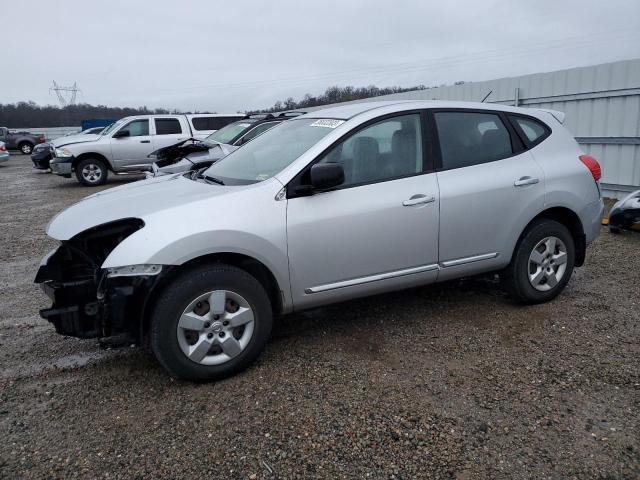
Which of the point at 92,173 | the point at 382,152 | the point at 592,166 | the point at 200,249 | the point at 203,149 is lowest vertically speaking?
the point at 92,173

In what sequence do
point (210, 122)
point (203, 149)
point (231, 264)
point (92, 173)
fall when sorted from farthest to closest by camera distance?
point (210, 122) < point (92, 173) < point (203, 149) < point (231, 264)

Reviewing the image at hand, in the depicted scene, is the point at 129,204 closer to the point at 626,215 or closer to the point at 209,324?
the point at 209,324

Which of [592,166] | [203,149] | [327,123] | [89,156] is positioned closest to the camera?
[327,123]

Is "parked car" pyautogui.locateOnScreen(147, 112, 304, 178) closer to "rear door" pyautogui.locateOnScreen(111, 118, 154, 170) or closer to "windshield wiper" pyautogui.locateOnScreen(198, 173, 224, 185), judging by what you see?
"rear door" pyautogui.locateOnScreen(111, 118, 154, 170)

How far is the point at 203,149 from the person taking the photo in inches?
380

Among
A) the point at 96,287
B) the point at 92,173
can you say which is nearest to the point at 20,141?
the point at 92,173

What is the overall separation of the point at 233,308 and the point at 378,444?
1212 mm

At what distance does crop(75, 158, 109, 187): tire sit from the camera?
13852mm

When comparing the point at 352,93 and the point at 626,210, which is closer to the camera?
the point at 626,210

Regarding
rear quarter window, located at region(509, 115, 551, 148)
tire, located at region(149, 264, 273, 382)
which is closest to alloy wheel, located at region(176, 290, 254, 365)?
tire, located at region(149, 264, 273, 382)

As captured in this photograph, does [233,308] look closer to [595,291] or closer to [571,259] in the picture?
[571,259]

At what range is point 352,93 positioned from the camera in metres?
28.0

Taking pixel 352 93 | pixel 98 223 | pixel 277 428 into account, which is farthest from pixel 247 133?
pixel 352 93

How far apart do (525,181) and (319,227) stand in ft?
6.03
